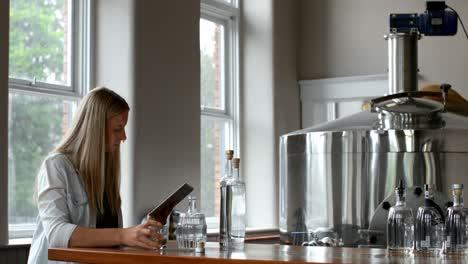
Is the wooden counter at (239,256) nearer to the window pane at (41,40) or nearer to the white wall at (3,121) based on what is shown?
the white wall at (3,121)

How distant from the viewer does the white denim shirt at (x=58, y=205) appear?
105 inches

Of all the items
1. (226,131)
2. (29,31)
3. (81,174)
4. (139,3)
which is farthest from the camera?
(226,131)

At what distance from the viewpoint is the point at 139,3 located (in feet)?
15.7

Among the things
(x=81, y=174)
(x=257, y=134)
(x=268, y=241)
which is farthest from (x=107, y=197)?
(x=257, y=134)

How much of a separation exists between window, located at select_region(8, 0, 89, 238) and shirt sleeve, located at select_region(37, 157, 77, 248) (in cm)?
169

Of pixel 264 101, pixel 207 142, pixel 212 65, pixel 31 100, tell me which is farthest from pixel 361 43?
pixel 31 100

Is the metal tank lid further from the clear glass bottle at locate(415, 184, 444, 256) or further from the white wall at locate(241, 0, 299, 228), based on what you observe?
the white wall at locate(241, 0, 299, 228)

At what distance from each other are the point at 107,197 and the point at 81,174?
5.8 inches

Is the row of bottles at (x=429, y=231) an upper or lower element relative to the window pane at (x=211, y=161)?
lower

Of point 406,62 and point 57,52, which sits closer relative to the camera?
point 406,62

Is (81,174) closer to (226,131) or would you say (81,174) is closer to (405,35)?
(405,35)

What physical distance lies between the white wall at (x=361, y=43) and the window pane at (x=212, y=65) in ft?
2.37

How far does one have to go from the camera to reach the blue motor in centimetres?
398

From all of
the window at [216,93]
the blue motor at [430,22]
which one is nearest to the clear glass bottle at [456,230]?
the blue motor at [430,22]
